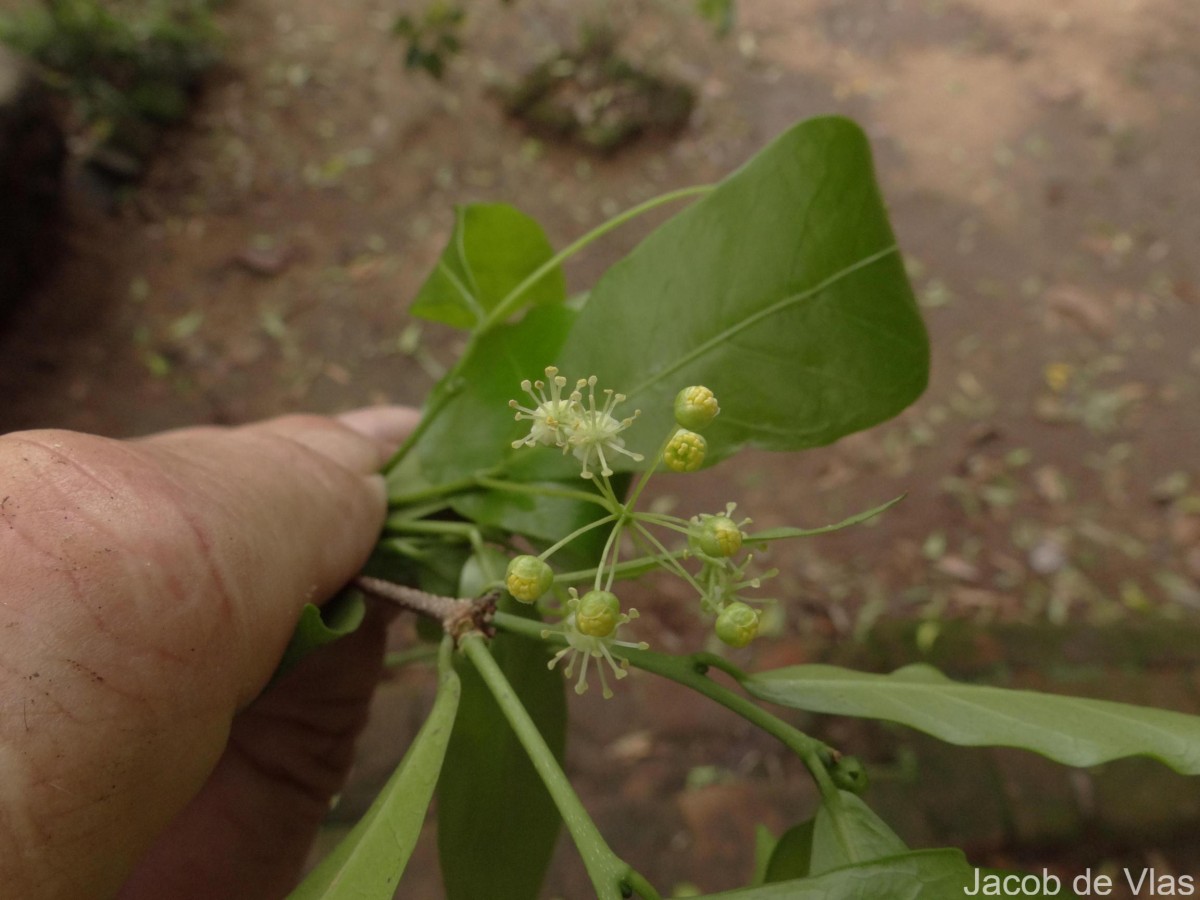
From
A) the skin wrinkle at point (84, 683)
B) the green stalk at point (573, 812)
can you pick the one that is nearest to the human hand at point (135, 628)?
the skin wrinkle at point (84, 683)

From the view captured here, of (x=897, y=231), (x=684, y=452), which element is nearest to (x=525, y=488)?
(x=684, y=452)

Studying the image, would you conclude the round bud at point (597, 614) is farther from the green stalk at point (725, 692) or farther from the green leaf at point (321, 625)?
the green leaf at point (321, 625)

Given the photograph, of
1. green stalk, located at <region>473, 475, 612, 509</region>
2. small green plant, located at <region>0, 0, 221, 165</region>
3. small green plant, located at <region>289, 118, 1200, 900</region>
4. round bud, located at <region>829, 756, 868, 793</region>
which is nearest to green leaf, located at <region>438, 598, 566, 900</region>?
small green plant, located at <region>289, 118, 1200, 900</region>

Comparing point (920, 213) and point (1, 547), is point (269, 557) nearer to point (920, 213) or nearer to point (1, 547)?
point (1, 547)

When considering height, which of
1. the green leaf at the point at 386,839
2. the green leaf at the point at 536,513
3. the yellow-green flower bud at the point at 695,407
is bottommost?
the green leaf at the point at 536,513

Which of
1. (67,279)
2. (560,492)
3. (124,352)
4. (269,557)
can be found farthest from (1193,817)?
(67,279)

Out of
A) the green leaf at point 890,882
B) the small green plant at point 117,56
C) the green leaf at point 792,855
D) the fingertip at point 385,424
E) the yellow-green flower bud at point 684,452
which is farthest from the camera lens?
the small green plant at point 117,56

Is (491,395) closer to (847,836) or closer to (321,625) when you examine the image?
(321,625)
